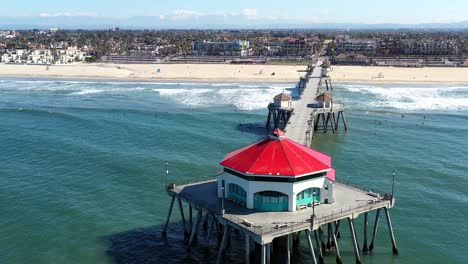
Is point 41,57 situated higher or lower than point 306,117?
higher

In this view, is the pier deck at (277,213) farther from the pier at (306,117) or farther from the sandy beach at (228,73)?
the sandy beach at (228,73)

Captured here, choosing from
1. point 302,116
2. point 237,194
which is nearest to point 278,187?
point 237,194

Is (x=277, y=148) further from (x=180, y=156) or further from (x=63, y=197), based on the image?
(x=180, y=156)

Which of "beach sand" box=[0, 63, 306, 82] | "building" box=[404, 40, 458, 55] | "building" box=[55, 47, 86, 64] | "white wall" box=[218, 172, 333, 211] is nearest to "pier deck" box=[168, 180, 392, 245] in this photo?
"white wall" box=[218, 172, 333, 211]

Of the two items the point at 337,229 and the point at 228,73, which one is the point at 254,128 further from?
the point at 228,73

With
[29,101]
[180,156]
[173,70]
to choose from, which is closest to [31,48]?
[173,70]

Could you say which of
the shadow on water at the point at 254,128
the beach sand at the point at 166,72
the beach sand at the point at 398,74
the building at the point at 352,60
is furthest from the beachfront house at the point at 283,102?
the building at the point at 352,60

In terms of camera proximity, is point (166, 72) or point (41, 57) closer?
point (166, 72)
